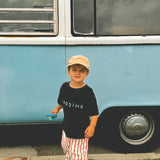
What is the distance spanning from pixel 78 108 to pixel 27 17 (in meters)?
1.36

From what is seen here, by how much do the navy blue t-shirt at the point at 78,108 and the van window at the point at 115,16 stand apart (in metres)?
1.03

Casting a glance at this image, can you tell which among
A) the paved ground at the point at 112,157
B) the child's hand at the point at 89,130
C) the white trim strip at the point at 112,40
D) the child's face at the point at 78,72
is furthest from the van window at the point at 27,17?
the paved ground at the point at 112,157

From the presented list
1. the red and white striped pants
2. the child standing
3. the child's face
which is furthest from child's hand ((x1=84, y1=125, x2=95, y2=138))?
the child's face

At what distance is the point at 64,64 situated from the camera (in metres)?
3.10

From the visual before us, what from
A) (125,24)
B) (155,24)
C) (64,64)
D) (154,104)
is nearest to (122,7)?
(125,24)

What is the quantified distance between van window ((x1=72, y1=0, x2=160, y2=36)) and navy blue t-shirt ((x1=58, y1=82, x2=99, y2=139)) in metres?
1.03

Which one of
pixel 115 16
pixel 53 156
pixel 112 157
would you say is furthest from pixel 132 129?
pixel 115 16

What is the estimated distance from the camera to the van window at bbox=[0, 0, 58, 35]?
305cm

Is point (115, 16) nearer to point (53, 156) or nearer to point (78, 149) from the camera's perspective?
point (78, 149)

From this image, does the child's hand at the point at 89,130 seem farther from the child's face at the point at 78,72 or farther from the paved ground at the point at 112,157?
the paved ground at the point at 112,157

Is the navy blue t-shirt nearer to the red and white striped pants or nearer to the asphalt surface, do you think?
the red and white striped pants

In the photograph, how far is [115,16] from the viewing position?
10.2 ft

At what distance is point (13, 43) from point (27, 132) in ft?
5.07

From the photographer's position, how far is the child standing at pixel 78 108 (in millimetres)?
2240
